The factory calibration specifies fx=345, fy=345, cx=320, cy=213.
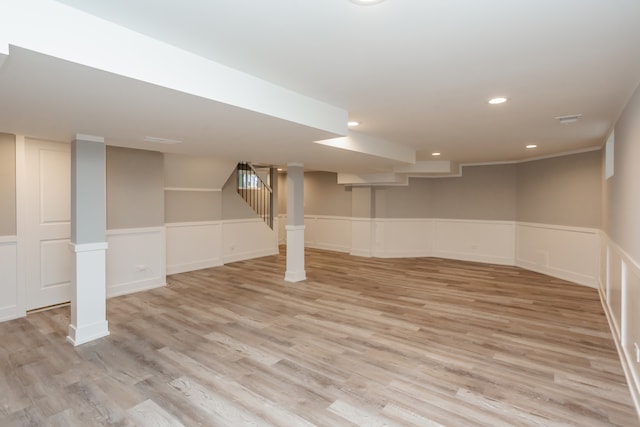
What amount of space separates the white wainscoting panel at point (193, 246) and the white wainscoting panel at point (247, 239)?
0.30 metres

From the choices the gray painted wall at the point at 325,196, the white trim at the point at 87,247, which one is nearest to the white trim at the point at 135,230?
the white trim at the point at 87,247

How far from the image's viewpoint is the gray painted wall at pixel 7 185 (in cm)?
401

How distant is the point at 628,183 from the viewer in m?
2.88

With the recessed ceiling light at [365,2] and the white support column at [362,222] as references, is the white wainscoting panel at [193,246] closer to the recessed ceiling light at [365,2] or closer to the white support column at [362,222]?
the white support column at [362,222]

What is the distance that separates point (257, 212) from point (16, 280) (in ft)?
17.1

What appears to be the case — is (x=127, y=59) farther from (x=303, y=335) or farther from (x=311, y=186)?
(x=311, y=186)

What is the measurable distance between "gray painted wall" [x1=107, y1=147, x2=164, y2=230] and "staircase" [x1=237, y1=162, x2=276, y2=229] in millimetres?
2937

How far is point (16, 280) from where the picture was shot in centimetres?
414

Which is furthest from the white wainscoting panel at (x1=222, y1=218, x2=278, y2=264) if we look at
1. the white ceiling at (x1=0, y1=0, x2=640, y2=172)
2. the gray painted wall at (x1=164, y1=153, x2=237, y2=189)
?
the white ceiling at (x1=0, y1=0, x2=640, y2=172)

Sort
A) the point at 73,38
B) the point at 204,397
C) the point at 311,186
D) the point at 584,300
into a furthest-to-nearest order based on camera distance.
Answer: the point at 311,186, the point at 584,300, the point at 204,397, the point at 73,38

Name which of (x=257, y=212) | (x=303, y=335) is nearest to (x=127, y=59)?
(x=303, y=335)

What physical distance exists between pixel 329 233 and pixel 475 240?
3.77 meters

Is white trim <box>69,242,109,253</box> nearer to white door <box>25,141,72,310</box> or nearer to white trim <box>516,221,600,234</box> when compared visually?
white door <box>25,141,72,310</box>

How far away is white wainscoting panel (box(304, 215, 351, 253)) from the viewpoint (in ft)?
30.9
